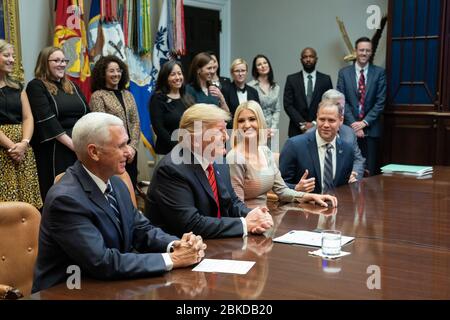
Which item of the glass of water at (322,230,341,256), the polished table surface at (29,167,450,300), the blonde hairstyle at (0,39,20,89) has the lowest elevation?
the polished table surface at (29,167,450,300)

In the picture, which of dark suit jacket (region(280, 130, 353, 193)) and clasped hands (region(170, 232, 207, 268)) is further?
dark suit jacket (region(280, 130, 353, 193))

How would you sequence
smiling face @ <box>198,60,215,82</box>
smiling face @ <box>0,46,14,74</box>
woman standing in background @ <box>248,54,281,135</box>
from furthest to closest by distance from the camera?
woman standing in background @ <box>248,54,281,135</box> < smiling face @ <box>198,60,215,82</box> < smiling face @ <box>0,46,14,74</box>

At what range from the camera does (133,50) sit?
5.87 m

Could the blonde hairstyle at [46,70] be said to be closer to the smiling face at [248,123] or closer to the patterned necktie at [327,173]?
the smiling face at [248,123]

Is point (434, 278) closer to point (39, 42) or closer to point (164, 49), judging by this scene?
point (39, 42)

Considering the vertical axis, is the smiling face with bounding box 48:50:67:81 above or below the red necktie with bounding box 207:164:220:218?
above

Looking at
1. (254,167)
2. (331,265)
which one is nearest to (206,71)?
(254,167)

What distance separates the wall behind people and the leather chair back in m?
→ 5.37

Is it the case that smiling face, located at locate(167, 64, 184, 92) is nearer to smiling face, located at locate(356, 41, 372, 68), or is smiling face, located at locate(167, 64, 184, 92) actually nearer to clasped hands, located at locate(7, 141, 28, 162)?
clasped hands, located at locate(7, 141, 28, 162)

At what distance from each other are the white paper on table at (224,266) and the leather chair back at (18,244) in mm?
735

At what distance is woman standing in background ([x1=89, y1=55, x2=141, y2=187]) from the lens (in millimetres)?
4516

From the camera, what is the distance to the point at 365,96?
6039 millimetres

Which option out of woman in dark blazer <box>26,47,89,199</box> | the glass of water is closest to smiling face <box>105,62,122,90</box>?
woman in dark blazer <box>26,47,89,199</box>

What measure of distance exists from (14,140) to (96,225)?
230 cm
